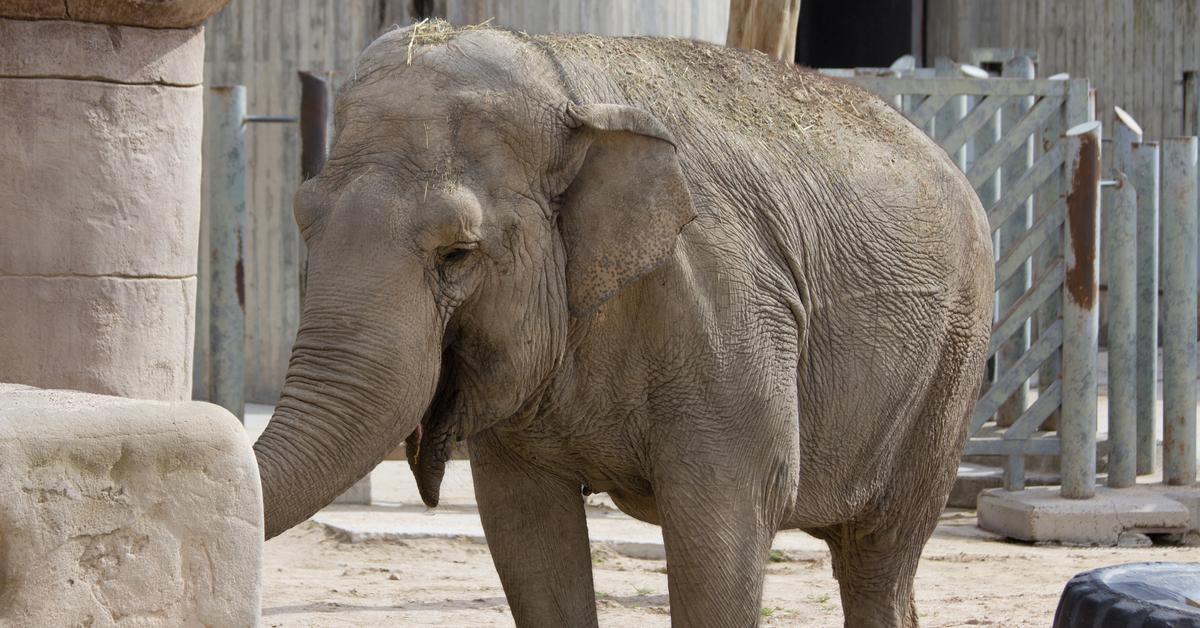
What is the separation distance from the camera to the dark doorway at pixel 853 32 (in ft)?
67.7

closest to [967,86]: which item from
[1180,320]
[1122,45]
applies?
[1180,320]

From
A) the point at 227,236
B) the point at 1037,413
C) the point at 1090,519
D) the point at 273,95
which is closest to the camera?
the point at 227,236

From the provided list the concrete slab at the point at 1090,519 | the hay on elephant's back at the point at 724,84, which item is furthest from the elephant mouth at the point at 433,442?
the concrete slab at the point at 1090,519

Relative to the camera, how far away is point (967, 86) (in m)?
8.59

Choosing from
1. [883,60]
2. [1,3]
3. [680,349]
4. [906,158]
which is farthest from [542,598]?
[883,60]

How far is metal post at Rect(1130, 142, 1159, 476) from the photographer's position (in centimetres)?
892

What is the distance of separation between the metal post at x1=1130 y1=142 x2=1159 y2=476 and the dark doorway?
36.4 feet

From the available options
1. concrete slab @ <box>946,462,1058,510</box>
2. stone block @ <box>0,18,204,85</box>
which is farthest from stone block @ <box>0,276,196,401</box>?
concrete slab @ <box>946,462,1058,510</box>

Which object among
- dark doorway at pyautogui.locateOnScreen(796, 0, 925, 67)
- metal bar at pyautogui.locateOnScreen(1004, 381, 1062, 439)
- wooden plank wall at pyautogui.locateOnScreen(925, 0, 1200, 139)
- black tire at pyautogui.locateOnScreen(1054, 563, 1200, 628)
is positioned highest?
dark doorway at pyautogui.locateOnScreen(796, 0, 925, 67)

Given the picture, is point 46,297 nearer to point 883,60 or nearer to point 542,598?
point 542,598

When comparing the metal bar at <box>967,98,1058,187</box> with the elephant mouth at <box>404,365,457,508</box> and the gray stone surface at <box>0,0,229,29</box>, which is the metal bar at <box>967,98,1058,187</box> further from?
the elephant mouth at <box>404,365,457,508</box>

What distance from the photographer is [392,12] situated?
11180 mm

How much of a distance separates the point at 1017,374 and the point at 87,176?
4504mm

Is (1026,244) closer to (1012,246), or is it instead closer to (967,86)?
(1012,246)
